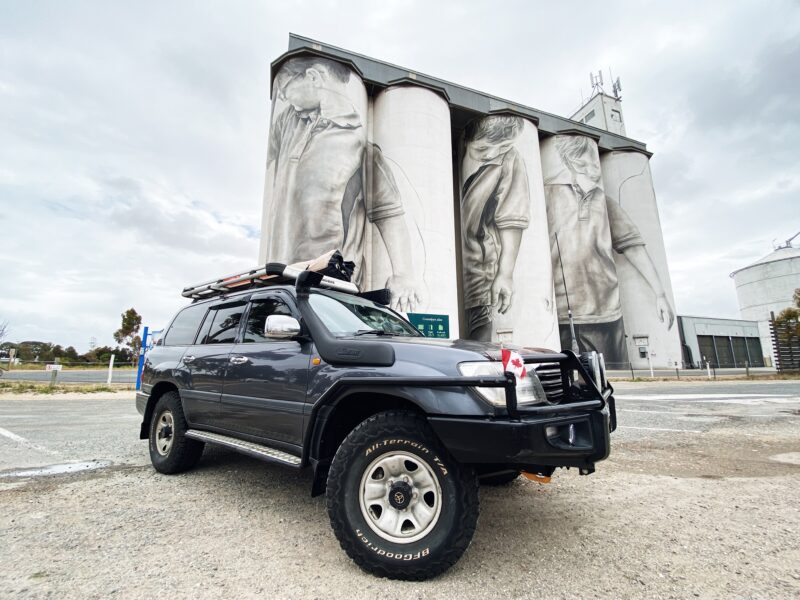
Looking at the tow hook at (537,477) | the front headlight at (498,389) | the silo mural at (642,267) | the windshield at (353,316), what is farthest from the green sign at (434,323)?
the silo mural at (642,267)

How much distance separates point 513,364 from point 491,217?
110 ft

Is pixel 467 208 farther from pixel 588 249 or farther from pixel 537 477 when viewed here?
pixel 537 477

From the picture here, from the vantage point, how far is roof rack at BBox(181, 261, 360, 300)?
3.53 m

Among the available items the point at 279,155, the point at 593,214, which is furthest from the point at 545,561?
the point at 593,214

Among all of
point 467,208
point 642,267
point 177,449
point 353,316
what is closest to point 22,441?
point 177,449

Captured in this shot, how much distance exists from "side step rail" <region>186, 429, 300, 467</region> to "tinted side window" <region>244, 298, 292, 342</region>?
86 centimetres

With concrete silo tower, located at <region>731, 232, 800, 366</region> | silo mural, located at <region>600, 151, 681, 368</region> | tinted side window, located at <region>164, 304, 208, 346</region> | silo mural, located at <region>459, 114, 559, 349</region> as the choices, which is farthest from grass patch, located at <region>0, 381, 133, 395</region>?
concrete silo tower, located at <region>731, 232, 800, 366</region>

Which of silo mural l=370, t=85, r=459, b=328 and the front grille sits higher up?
silo mural l=370, t=85, r=459, b=328

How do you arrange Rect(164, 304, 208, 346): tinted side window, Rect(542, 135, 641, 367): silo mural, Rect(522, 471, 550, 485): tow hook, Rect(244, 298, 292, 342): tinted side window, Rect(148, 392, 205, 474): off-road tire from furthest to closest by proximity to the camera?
Rect(542, 135, 641, 367): silo mural
Rect(164, 304, 208, 346): tinted side window
Rect(148, 392, 205, 474): off-road tire
Rect(244, 298, 292, 342): tinted side window
Rect(522, 471, 550, 485): tow hook

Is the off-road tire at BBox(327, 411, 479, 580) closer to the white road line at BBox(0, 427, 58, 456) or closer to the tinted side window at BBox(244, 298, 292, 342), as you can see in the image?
the tinted side window at BBox(244, 298, 292, 342)

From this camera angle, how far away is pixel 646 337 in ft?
124

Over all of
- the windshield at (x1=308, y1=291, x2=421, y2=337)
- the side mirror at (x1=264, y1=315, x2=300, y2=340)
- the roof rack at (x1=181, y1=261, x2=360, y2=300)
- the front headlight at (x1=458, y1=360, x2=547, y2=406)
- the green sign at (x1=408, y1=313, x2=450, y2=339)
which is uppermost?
the green sign at (x1=408, y1=313, x2=450, y2=339)

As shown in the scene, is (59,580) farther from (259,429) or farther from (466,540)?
(466,540)

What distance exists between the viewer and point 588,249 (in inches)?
1432
